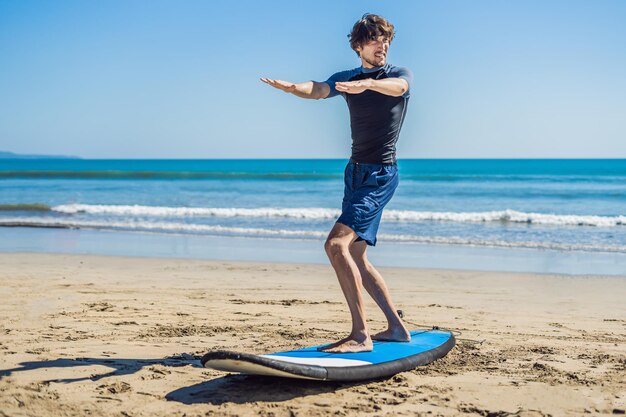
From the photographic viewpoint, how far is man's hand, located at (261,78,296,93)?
4094 mm

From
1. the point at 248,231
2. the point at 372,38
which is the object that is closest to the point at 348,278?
the point at 372,38

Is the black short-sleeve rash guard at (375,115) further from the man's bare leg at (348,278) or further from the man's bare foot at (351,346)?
the man's bare foot at (351,346)

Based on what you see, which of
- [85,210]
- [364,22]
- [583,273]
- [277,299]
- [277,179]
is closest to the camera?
[364,22]

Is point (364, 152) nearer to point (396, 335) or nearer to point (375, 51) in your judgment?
point (375, 51)

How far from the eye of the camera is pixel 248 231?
55.5 ft

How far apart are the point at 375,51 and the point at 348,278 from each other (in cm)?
144

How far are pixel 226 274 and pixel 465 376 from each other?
5.50 m

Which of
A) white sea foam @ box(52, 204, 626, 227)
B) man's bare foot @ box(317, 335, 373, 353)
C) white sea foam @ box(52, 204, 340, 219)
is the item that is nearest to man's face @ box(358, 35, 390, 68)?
man's bare foot @ box(317, 335, 373, 353)

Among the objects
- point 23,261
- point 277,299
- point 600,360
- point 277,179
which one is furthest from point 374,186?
point 277,179

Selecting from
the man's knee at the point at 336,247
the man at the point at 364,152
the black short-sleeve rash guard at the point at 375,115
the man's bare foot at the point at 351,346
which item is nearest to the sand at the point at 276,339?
A: the man's bare foot at the point at 351,346

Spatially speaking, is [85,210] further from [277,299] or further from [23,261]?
[277,299]

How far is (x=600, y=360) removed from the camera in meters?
5.01

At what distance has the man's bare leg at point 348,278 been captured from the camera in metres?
4.46

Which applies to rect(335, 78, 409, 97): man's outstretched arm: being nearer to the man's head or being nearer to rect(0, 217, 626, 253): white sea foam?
the man's head
